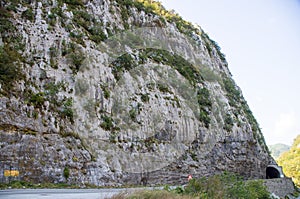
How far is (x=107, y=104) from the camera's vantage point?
2388cm

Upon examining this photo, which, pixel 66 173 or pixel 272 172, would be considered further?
pixel 272 172

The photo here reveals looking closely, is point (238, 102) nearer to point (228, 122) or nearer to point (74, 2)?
point (228, 122)

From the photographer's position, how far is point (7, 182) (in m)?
15.1

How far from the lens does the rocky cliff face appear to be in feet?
59.5

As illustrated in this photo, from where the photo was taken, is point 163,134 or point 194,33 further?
point 194,33

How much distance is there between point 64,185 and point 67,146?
8.95ft

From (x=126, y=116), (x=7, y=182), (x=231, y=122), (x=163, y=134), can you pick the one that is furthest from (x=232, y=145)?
(x=7, y=182)

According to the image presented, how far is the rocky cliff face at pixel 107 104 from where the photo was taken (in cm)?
1812

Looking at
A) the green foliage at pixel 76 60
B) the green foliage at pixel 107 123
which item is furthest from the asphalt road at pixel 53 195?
the green foliage at pixel 76 60

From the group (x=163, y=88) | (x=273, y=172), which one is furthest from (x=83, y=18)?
(x=273, y=172)

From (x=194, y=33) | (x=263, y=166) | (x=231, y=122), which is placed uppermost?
(x=194, y=33)

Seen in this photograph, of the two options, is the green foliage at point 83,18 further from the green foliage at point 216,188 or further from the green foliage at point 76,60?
the green foliage at point 216,188

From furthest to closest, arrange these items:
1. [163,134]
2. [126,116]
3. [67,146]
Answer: [163,134] → [126,116] → [67,146]

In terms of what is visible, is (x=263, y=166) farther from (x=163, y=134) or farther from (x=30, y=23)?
(x=30, y=23)
